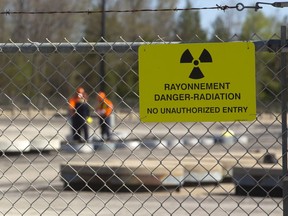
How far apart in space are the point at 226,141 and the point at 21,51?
21085 millimetres

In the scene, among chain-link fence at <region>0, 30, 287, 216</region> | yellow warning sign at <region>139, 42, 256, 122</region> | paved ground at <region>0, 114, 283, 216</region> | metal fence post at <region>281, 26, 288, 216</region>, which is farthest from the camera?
paved ground at <region>0, 114, 283, 216</region>

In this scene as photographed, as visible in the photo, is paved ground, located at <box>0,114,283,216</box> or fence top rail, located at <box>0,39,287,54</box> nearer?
fence top rail, located at <box>0,39,287,54</box>

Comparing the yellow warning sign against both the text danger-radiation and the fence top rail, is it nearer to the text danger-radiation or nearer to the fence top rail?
the text danger-radiation

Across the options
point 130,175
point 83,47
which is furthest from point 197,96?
point 130,175

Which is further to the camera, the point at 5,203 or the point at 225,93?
the point at 5,203

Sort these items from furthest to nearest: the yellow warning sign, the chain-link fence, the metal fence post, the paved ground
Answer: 1. the paved ground
2. the chain-link fence
3. the metal fence post
4. the yellow warning sign

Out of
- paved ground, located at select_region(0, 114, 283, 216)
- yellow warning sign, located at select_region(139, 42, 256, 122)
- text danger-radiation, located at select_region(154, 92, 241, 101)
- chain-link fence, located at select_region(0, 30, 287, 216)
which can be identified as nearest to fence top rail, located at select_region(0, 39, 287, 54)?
chain-link fence, located at select_region(0, 30, 287, 216)

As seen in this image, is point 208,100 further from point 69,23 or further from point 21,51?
point 69,23

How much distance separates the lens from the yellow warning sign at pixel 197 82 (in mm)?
5836

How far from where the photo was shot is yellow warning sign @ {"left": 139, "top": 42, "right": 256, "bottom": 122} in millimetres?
5836

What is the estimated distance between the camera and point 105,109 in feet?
84.5

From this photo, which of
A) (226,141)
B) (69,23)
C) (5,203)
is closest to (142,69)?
(5,203)

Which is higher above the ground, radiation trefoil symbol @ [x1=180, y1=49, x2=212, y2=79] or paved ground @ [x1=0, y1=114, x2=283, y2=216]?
radiation trefoil symbol @ [x1=180, y1=49, x2=212, y2=79]

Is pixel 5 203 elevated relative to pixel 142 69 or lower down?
lower down
